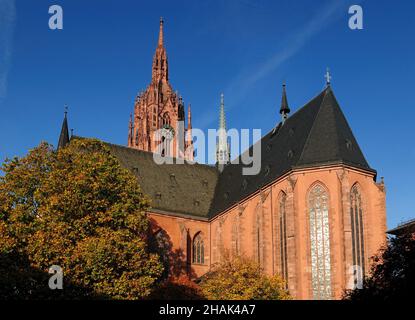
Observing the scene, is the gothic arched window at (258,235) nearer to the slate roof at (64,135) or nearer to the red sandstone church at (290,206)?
the red sandstone church at (290,206)

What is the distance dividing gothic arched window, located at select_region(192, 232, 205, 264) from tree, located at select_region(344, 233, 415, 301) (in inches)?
1080

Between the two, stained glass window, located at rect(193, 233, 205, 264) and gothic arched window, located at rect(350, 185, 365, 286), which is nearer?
gothic arched window, located at rect(350, 185, 365, 286)

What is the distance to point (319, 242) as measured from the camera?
38594mm

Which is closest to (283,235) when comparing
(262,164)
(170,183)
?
(262,164)

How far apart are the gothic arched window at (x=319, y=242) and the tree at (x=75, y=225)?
1157 cm

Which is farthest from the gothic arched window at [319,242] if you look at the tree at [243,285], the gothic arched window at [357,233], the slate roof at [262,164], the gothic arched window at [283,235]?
the tree at [243,285]

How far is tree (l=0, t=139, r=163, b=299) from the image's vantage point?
93.8ft

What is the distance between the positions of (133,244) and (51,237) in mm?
4089

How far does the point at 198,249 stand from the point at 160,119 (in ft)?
87.4

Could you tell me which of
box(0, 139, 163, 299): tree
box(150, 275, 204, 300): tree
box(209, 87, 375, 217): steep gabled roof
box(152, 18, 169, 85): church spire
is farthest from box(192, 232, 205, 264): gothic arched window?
box(152, 18, 169, 85): church spire

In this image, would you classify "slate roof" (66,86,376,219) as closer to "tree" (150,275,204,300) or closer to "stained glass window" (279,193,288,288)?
"stained glass window" (279,193,288,288)

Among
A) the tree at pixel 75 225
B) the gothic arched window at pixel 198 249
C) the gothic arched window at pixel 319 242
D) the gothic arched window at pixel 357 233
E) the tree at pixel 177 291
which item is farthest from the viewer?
the gothic arched window at pixel 198 249

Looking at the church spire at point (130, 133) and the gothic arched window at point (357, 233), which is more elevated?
the church spire at point (130, 133)

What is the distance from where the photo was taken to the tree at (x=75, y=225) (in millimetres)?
28594
